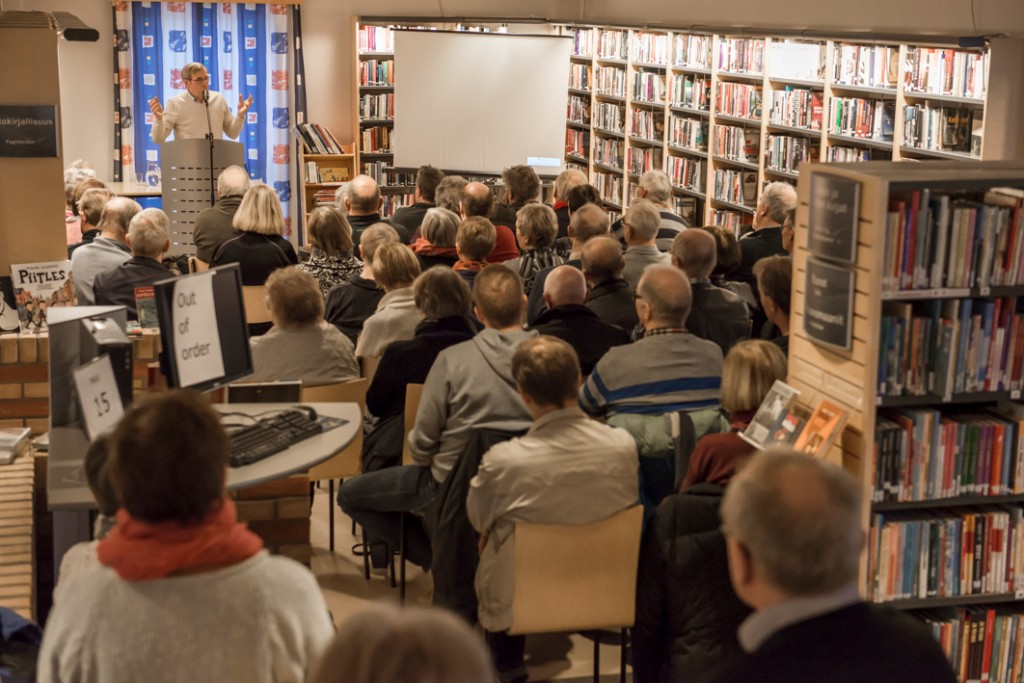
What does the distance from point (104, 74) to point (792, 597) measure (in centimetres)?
1085

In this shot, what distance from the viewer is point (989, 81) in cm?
634

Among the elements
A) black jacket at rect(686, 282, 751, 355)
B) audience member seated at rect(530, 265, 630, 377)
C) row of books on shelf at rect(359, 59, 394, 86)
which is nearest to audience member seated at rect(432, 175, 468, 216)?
black jacket at rect(686, 282, 751, 355)

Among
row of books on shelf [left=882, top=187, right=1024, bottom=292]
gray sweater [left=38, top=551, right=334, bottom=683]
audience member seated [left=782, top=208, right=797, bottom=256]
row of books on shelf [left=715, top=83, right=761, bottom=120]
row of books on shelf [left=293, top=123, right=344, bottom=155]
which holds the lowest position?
gray sweater [left=38, top=551, right=334, bottom=683]

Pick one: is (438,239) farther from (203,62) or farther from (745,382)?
(203,62)

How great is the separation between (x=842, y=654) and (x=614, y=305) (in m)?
3.65

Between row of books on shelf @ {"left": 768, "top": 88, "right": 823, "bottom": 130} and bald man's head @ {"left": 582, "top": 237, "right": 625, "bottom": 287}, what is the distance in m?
3.30

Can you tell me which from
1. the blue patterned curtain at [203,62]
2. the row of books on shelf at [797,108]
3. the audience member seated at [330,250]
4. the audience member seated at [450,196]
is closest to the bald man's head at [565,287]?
the audience member seated at [330,250]

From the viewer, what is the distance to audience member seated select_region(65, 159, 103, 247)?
7.50 m

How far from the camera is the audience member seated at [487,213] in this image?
24.0 feet

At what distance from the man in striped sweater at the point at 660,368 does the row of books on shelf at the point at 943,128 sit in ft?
10.1

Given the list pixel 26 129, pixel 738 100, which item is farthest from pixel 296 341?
pixel 738 100

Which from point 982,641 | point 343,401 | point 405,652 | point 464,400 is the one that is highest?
point 405,652

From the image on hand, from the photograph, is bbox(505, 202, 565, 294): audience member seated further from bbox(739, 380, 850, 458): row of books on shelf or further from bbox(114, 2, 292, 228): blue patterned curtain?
bbox(114, 2, 292, 228): blue patterned curtain

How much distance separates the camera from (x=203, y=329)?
3.78 meters
